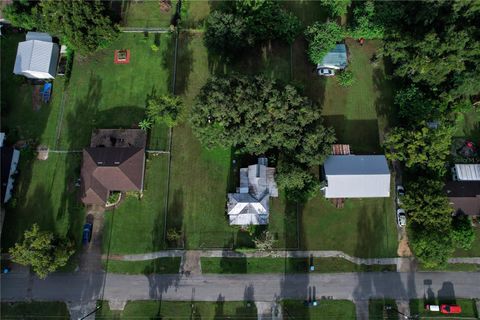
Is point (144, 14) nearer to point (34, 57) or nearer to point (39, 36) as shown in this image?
point (39, 36)

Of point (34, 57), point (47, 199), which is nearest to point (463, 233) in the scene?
point (47, 199)

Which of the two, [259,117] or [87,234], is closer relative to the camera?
[259,117]

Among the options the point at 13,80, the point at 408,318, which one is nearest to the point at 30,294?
the point at 13,80

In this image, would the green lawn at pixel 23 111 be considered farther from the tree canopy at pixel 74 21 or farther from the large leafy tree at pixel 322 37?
the large leafy tree at pixel 322 37

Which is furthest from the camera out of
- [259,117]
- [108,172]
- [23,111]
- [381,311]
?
[23,111]

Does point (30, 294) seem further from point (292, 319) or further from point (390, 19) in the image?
point (390, 19)

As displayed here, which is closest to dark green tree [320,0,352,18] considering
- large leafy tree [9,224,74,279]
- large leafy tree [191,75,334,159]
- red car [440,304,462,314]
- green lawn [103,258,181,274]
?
large leafy tree [191,75,334,159]
